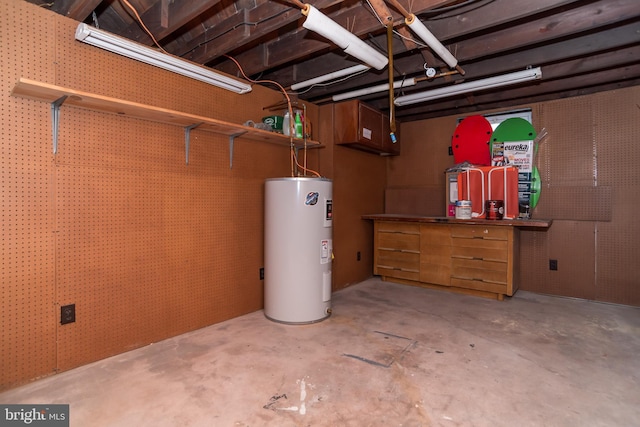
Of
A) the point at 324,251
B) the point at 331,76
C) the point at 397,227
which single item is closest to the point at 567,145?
the point at 397,227

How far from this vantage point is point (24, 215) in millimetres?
1928

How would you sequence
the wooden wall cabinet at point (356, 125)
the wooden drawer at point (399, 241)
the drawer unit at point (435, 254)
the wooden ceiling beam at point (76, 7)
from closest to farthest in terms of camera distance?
the wooden ceiling beam at point (76, 7) → the wooden wall cabinet at point (356, 125) → the drawer unit at point (435, 254) → the wooden drawer at point (399, 241)

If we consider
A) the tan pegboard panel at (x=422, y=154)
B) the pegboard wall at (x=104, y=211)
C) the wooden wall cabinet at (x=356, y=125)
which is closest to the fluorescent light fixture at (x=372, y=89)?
the wooden wall cabinet at (x=356, y=125)

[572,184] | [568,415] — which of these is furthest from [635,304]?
[568,415]

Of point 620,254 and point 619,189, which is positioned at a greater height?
point 619,189

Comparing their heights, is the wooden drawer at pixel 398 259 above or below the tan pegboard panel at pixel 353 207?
below

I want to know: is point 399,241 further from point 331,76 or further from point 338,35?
point 338,35

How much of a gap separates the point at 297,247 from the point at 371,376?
3.90 feet

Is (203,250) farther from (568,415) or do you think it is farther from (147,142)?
(568,415)

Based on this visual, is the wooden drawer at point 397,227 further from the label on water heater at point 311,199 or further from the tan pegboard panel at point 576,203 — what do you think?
the label on water heater at point 311,199

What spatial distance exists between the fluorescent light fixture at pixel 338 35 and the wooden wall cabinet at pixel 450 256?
83.6 inches

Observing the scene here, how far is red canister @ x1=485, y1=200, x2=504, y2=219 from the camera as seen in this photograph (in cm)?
374

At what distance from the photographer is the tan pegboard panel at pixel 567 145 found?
3.70 meters

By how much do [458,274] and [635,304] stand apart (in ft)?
5.70
